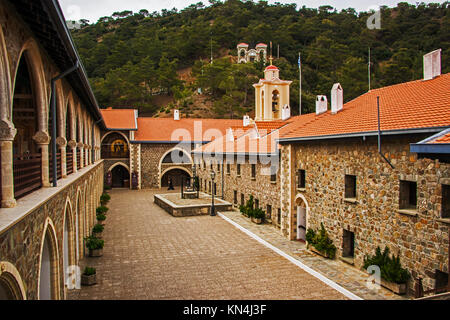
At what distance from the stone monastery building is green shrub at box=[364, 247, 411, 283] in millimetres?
171

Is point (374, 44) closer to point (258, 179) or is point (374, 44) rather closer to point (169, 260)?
point (258, 179)

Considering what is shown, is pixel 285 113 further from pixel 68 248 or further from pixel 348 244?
pixel 68 248

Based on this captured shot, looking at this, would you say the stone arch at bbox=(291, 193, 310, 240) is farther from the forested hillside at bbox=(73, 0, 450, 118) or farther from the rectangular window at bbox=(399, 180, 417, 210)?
the forested hillside at bbox=(73, 0, 450, 118)

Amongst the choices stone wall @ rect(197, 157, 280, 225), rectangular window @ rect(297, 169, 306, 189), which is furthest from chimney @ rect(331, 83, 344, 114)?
stone wall @ rect(197, 157, 280, 225)

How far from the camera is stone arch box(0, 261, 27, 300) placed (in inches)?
148

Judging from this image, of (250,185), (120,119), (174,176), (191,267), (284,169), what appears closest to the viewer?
(191,267)

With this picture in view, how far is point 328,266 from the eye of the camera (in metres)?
11.4

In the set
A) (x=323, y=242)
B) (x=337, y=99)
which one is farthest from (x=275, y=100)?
(x=323, y=242)

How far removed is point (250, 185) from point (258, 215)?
2.63 metres

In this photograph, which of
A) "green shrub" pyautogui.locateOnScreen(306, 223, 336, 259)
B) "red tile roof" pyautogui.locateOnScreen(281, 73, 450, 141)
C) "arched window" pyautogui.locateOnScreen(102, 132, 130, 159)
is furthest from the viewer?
"arched window" pyautogui.locateOnScreen(102, 132, 130, 159)

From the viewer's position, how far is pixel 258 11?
3824 inches

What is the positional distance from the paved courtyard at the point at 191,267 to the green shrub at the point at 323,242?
121cm
